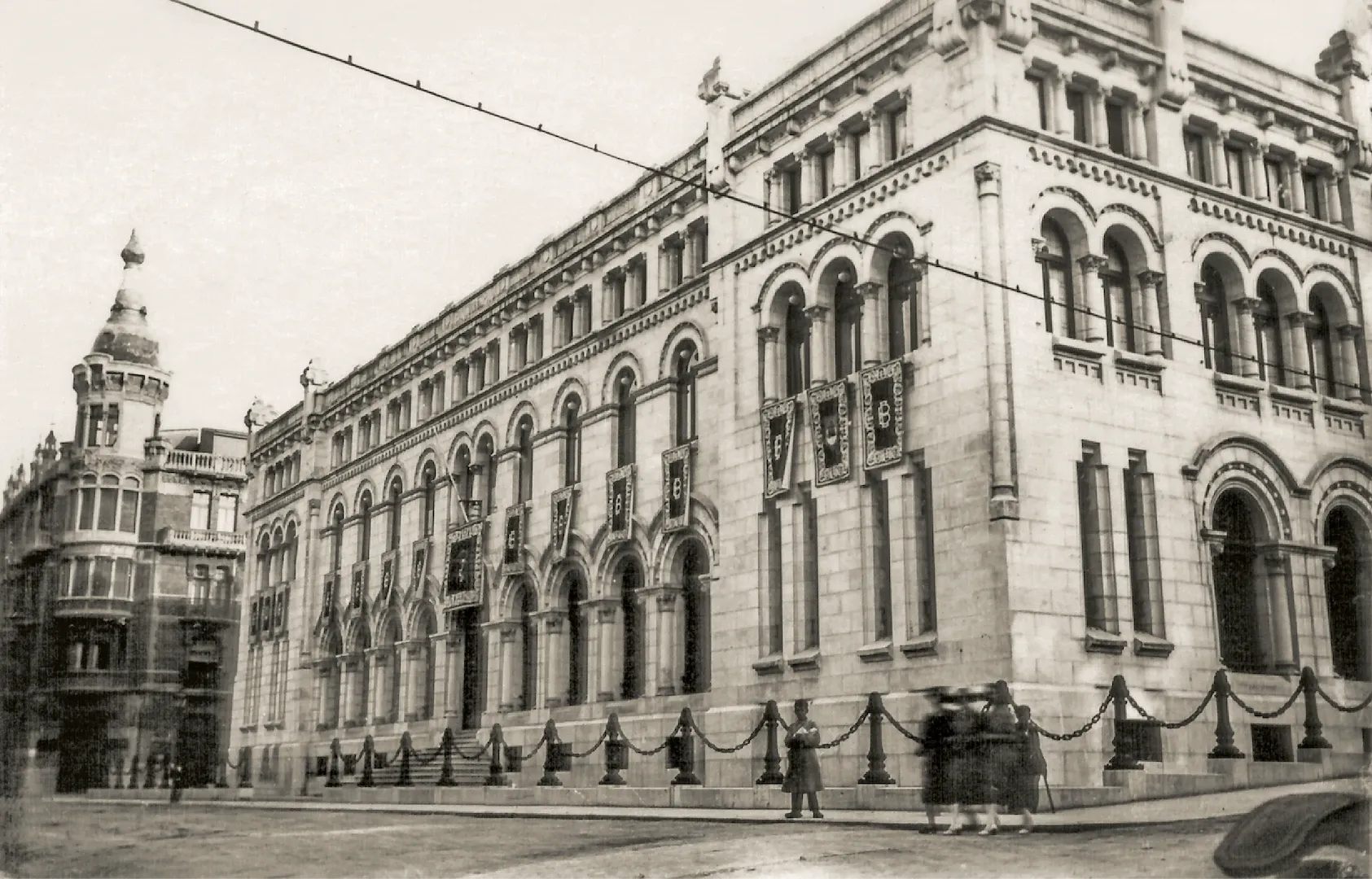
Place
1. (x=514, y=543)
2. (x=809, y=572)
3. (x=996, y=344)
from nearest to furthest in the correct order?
(x=996, y=344), (x=809, y=572), (x=514, y=543)

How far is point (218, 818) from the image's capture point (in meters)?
25.8

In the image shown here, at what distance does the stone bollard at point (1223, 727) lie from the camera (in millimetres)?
19391

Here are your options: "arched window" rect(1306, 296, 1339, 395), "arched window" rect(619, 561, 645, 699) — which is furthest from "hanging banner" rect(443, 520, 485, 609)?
"arched window" rect(1306, 296, 1339, 395)

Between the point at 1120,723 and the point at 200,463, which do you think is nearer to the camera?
the point at 1120,723

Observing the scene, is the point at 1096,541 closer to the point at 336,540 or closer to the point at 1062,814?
the point at 1062,814

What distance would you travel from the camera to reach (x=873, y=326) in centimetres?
2278

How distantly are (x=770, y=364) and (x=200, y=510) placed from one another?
46516 mm

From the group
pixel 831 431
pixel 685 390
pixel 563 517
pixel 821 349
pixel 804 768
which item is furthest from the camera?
pixel 563 517

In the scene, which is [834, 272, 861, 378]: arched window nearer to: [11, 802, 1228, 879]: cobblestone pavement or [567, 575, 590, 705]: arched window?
[11, 802, 1228, 879]: cobblestone pavement

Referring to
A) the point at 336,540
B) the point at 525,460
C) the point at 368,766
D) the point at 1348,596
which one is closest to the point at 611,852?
the point at 1348,596

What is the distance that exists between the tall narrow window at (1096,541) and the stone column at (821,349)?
16.3ft

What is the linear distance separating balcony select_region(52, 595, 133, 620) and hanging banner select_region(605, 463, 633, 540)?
1344 inches

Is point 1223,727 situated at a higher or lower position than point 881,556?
lower

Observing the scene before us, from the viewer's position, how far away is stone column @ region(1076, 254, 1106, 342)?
21234 mm
